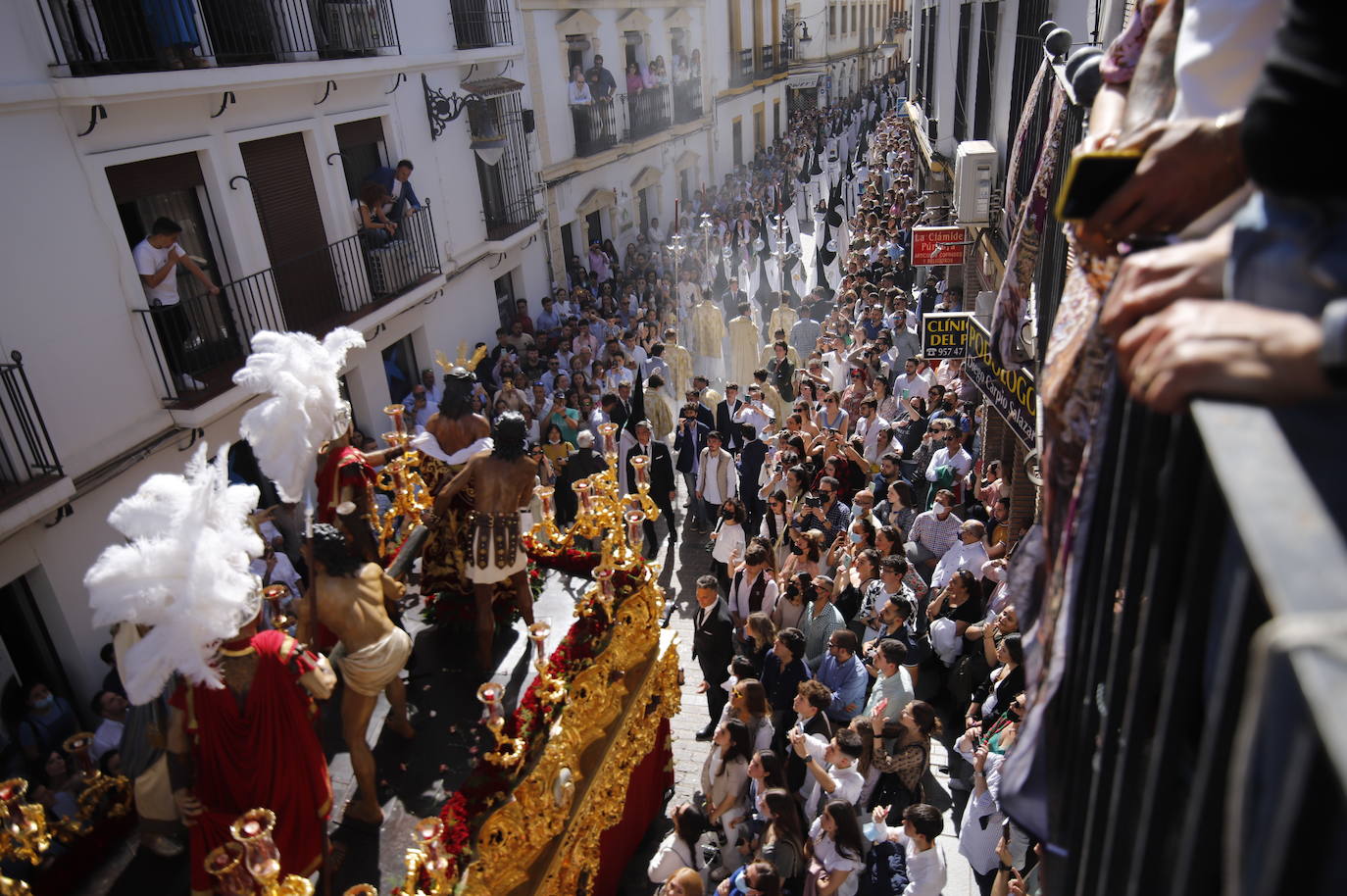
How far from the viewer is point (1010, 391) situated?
569 cm

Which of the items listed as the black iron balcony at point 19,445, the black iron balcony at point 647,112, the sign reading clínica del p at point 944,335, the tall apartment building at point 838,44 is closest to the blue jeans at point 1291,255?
the sign reading clínica del p at point 944,335

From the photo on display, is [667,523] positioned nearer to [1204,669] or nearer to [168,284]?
[168,284]

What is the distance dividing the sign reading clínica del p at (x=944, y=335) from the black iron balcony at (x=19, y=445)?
282 inches

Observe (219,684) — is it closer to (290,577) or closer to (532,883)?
(532,883)

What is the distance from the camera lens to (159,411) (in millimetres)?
9164

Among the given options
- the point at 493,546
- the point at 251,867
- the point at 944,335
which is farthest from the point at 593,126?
the point at 251,867

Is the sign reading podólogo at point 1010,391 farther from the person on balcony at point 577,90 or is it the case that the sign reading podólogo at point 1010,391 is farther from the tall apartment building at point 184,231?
the person on balcony at point 577,90

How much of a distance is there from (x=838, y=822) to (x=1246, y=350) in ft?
13.5

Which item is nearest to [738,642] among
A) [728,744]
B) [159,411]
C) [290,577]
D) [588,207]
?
[728,744]

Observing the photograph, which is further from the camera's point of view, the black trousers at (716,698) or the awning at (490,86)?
the awning at (490,86)

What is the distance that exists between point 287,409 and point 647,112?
73.4 ft

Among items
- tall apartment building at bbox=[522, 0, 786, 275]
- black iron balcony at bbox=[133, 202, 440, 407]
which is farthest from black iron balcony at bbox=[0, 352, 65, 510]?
tall apartment building at bbox=[522, 0, 786, 275]

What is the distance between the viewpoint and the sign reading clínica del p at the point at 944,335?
726 centimetres

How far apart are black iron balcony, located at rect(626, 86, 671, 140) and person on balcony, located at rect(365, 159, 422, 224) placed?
469 inches
